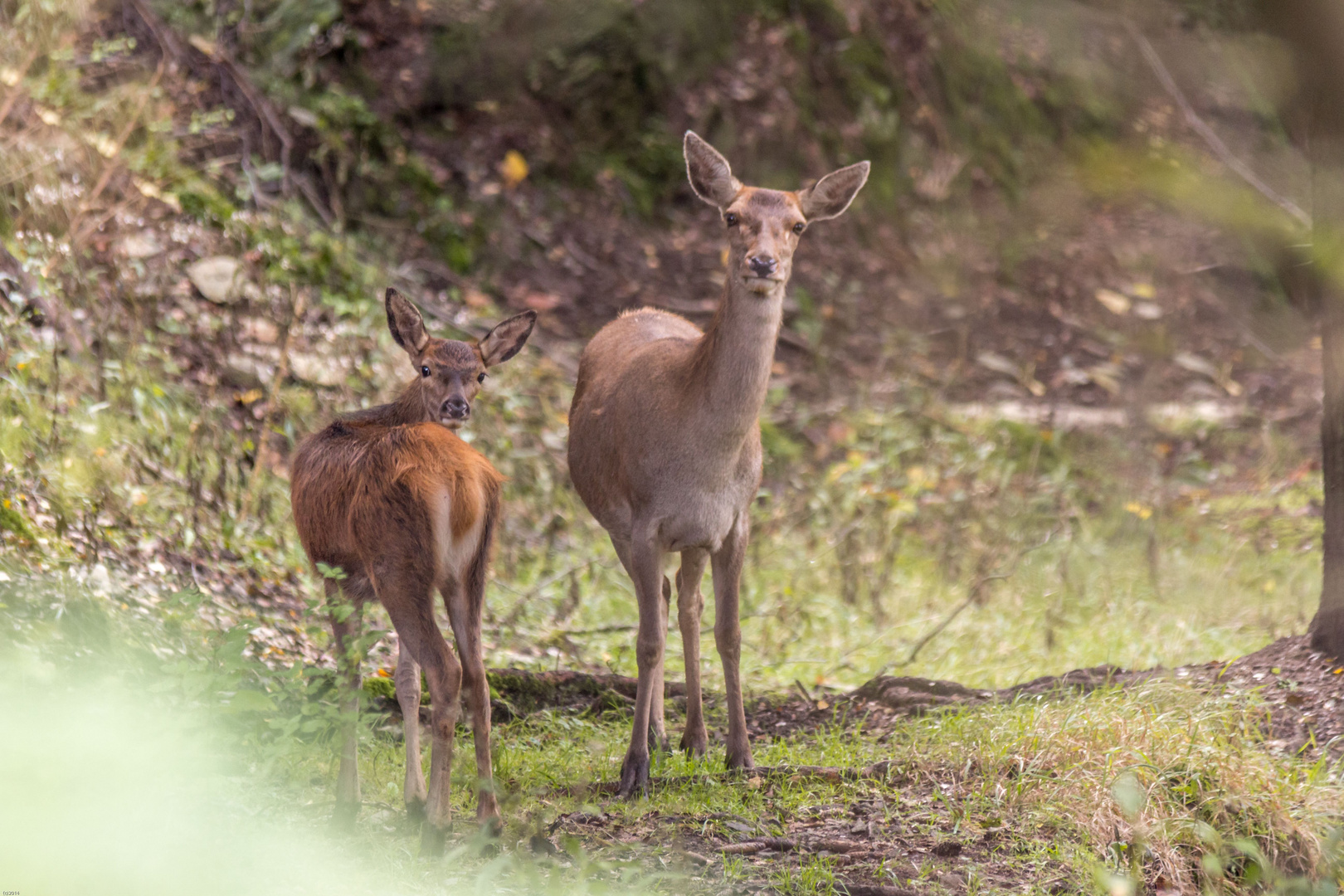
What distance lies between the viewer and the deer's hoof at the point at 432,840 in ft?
13.8

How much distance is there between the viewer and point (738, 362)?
525 cm

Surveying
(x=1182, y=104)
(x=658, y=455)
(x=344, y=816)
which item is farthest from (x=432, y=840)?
(x=1182, y=104)

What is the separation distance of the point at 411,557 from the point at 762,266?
1.68 metres

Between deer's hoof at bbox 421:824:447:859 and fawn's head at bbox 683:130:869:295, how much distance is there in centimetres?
226

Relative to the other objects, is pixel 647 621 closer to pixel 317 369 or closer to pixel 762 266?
pixel 762 266

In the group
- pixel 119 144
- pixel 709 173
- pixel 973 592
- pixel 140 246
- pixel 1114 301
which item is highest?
pixel 119 144

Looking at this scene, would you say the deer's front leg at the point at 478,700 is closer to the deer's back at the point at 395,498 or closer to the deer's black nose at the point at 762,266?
the deer's back at the point at 395,498

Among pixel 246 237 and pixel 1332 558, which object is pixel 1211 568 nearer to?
pixel 1332 558

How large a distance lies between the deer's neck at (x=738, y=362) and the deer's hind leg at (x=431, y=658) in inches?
→ 52.6

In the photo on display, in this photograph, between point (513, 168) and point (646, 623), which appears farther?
point (513, 168)

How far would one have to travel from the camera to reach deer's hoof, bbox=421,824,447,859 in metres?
4.20

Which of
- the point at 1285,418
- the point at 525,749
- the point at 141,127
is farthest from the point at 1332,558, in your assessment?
the point at 141,127

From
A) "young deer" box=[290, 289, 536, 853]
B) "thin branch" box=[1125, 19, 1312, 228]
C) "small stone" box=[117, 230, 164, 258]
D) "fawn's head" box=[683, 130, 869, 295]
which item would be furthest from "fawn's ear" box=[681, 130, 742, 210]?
"small stone" box=[117, 230, 164, 258]

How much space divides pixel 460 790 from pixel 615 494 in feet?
4.73
